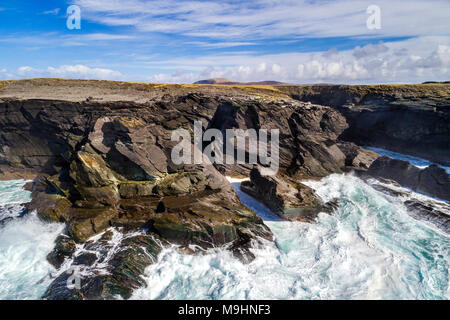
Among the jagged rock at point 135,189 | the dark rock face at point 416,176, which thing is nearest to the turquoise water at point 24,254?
the jagged rock at point 135,189

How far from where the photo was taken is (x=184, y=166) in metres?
22.2

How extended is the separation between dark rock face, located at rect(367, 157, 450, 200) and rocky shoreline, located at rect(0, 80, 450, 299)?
0.33ft

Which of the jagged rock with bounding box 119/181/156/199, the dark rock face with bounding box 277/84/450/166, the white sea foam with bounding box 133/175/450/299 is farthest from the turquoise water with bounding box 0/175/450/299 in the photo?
the dark rock face with bounding box 277/84/450/166

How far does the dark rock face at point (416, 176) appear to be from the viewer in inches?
933

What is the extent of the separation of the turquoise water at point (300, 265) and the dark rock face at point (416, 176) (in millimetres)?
6361

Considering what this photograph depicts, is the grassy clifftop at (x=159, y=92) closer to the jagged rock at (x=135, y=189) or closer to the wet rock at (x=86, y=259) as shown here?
the jagged rock at (x=135, y=189)

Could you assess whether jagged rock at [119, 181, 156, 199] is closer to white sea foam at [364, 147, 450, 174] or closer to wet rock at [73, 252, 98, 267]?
wet rock at [73, 252, 98, 267]

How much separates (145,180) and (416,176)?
27312 mm

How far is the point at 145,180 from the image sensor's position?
20.6 meters

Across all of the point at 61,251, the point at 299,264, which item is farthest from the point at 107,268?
the point at 299,264

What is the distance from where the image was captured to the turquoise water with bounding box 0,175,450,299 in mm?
13445

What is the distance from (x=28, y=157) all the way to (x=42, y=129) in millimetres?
3865
